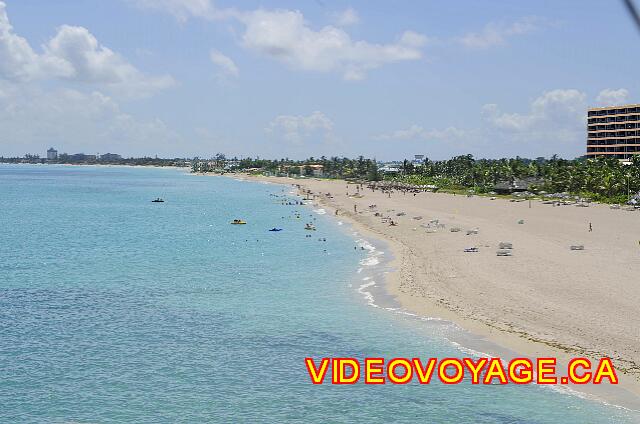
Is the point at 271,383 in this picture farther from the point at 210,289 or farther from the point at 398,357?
the point at 210,289

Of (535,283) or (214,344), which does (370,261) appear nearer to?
(535,283)

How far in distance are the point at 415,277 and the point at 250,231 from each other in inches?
1783

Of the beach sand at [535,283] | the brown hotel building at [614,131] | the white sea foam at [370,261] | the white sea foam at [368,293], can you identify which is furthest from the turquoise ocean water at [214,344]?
the brown hotel building at [614,131]

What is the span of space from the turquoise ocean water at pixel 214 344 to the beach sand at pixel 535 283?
11.9ft

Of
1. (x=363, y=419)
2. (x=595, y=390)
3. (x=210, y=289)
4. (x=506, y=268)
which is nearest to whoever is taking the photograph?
(x=363, y=419)

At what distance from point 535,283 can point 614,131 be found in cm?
16399

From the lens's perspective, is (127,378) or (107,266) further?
(107,266)

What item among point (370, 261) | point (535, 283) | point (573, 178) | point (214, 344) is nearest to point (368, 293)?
point (535, 283)

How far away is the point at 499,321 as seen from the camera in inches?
1368

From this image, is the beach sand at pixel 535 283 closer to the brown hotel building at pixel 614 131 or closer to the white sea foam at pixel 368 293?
the white sea foam at pixel 368 293

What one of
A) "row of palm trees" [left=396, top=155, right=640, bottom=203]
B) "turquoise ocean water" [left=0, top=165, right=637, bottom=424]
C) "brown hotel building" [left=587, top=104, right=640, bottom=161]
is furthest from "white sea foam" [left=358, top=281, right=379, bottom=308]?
"brown hotel building" [left=587, top=104, right=640, bottom=161]

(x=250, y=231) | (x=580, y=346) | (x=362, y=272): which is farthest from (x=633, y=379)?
(x=250, y=231)

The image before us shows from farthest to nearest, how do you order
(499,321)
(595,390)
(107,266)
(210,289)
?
(107,266) < (210,289) < (499,321) < (595,390)

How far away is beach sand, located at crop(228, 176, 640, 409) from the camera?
30.6m
